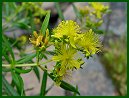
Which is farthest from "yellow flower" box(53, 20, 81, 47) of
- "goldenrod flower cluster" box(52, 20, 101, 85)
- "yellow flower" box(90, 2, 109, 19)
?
"yellow flower" box(90, 2, 109, 19)

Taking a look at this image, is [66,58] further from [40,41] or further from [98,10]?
[98,10]

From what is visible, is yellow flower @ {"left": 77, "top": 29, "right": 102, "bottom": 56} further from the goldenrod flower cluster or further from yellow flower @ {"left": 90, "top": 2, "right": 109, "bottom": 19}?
yellow flower @ {"left": 90, "top": 2, "right": 109, "bottom": 19}

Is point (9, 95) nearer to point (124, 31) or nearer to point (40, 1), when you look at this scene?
point (40, 1)

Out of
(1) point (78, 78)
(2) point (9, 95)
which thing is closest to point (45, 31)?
(2) point (9, 95)

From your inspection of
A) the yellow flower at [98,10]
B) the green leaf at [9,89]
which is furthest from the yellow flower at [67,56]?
the yellow flower at [98,10]

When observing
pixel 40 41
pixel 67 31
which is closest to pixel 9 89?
pixel 40 41

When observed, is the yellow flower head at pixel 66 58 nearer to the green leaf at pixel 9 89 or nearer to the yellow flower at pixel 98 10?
the green leaf at pixel 9 89
